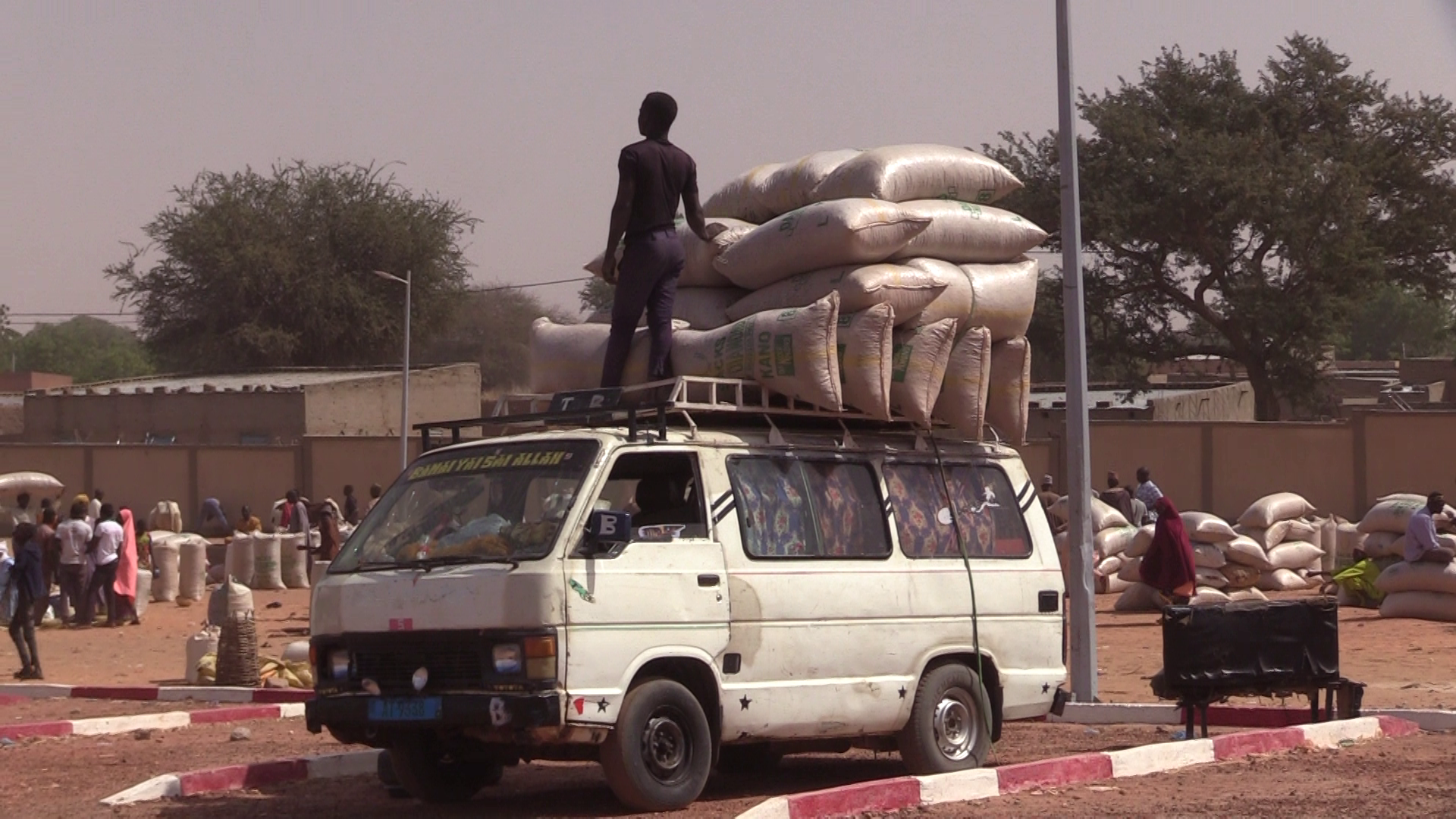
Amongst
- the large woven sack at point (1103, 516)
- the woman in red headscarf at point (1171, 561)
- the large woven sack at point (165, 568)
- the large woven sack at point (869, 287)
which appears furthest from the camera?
the large woven sack at point (165, 568)

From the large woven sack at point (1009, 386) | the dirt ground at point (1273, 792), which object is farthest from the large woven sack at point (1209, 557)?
the large woven sack at point (1009, 386)

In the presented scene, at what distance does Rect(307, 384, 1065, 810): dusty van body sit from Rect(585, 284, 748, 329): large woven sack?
52.0 inches

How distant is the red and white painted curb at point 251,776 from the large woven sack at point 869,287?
12.4ft

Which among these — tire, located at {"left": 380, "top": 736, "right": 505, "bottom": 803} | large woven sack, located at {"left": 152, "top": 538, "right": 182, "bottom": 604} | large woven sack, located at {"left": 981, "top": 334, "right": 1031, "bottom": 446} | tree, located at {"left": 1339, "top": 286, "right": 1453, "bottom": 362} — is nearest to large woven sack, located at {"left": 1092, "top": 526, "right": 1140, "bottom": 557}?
large woven sack, located at {"left": 981, "top": 334, "right": 1031, "bottom": 446}

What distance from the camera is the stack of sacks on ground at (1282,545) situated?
2291 centimetres

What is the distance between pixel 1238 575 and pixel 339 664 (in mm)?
16620

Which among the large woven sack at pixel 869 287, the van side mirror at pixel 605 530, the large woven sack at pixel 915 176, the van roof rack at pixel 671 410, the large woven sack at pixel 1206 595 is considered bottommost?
the large woven sack at pixel 1206 595

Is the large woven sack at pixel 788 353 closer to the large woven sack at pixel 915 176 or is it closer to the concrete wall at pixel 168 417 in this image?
the large woven sack at pixel 915 176

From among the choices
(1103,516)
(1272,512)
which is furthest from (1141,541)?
(1272,512)

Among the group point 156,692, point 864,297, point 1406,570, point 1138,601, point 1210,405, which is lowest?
point 156,692

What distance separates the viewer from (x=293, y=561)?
29.5 meters

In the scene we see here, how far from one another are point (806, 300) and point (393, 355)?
63970 millimetres

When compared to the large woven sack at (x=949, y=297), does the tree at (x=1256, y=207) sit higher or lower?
higher

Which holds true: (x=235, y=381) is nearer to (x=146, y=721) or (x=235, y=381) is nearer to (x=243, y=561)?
(x=243, y=561)
